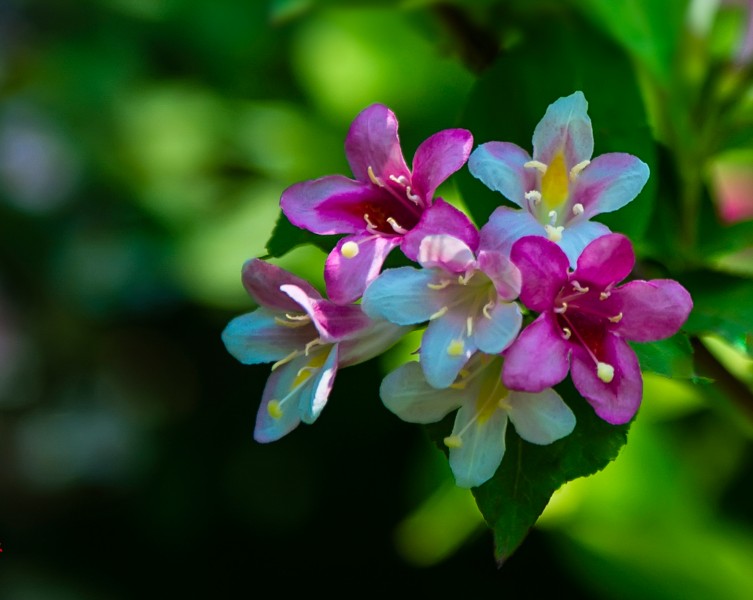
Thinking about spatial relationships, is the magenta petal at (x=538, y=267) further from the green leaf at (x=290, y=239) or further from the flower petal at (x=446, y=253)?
the green leaf at (x=290, y=239)

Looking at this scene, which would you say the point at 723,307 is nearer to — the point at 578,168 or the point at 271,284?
the point at 578,168

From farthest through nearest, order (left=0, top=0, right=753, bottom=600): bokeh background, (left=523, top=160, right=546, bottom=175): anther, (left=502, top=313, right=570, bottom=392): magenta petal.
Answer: (left=0, top=0, right=753, bottom=600): bokeh background → (left=523, top=160, right=546, bottom=175): anther → (left=502, top=313, right=570, bottom=392): magenta petal

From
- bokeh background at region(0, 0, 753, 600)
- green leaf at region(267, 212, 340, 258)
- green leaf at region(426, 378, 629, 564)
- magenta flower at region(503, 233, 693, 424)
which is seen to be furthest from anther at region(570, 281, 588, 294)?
bokeh background at region(0, 0, 753, 600)

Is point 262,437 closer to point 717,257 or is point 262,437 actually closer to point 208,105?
point 717,257

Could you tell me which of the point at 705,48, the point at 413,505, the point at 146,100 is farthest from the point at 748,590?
the point at 146,100

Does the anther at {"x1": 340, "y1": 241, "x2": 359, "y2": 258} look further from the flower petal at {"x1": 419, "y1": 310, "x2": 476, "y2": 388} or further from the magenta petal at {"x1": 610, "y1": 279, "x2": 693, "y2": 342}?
the magenta petal at {"x1": 610, "y1": 279, "x2": 693, "y2": 342}
